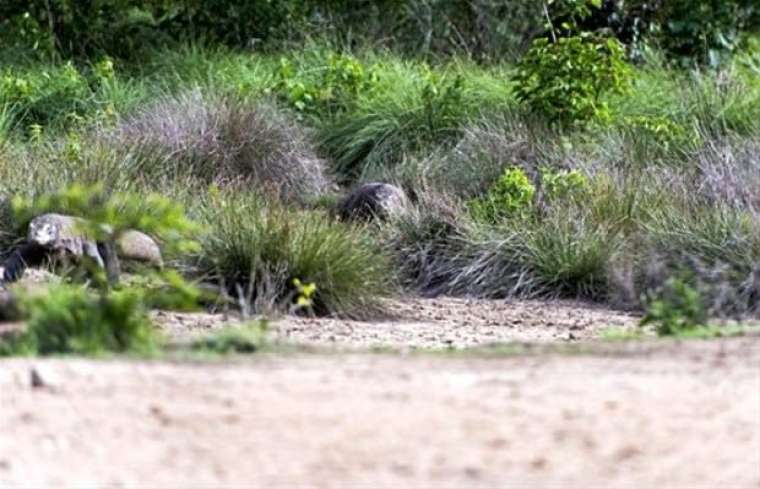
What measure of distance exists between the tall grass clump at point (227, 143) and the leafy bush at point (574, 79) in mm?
1970

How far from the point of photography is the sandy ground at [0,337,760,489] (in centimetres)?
491

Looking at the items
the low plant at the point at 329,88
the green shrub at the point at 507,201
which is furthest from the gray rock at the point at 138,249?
the low plant at the point at 329,88

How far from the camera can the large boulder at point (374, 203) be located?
13.0 m

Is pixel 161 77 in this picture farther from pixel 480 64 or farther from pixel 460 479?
pixel 460 479

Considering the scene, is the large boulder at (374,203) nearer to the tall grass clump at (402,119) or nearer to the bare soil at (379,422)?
the tall grass clump at (402,119)

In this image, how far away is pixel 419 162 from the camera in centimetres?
1439

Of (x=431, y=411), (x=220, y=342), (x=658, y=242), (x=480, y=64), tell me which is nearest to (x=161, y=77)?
→ (x=480, y=64)

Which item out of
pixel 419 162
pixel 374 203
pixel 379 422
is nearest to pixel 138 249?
pixel 374 203

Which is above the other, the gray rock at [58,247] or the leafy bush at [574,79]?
the leafy bush at [574,79]

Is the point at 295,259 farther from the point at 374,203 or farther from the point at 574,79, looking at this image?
the point at 574,79

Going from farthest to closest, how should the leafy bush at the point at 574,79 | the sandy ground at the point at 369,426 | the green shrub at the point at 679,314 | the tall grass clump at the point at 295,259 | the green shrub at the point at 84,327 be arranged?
the leafy bush at the point at 574,79
the tall grass clump at the point at 295,259
the green shrub at the point at 679,314
the green shrub at the point at 84,327
the sandy ground at the point at 369,426

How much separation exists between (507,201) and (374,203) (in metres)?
1.06

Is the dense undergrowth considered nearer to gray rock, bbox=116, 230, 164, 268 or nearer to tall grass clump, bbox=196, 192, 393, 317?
tall grass clump, bbox=196, 192, 393, 317

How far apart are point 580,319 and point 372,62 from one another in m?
7.33
